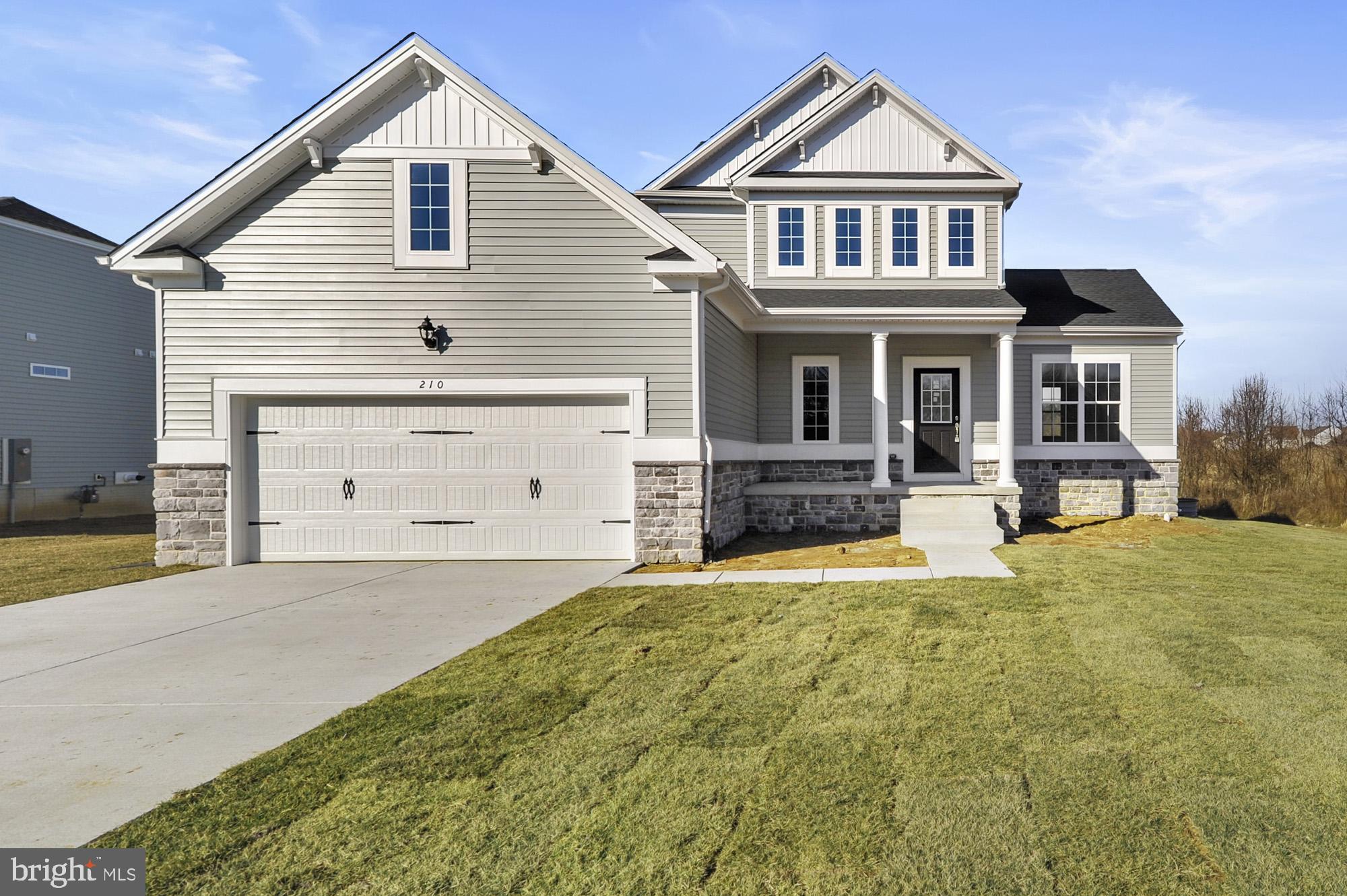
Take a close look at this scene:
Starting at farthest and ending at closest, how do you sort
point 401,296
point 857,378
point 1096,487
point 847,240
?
point 1096,487, point 857,378, point 847,240, point 401,296

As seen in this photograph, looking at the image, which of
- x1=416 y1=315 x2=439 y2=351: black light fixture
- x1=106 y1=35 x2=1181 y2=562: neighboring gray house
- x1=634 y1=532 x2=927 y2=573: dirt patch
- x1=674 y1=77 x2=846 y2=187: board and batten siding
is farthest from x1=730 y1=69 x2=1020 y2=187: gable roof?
x1=416 y1=315 x2=439 y2=351: black light fixture

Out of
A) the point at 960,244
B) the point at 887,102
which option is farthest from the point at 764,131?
the point at 960,244

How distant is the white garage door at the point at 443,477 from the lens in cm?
1050

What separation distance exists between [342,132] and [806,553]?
8476 mm

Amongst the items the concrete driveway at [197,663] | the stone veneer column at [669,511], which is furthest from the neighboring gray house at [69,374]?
the stone veneer column at [669,511]

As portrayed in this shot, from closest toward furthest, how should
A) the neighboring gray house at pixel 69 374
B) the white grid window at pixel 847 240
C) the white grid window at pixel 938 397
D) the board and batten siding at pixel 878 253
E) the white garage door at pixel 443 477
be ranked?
the white garage door at pixel 443 477 < the board and batten siding at pixel 878 253 < the white grid window at pixel 847 240 < the white grid window at pixel 938 397 < the neighboring gray house at pixel 69 374

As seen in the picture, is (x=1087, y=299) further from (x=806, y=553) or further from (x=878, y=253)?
(x=806, y=553)

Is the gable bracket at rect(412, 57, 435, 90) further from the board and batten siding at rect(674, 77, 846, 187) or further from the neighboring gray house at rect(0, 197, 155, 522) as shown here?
the neighboring gray house at rect(0, 197, 155, 522)

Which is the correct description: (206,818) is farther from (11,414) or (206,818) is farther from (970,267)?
(11,414)

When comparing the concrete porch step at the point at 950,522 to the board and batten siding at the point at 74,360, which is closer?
the concrete porch step at the point at 950,522

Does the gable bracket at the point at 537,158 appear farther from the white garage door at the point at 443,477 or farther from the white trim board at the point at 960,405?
the white trim board at the point at 960,405

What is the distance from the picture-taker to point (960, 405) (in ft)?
49.9

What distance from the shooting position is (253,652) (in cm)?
599

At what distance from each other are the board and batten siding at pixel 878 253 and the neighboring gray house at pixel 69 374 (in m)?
16.9
